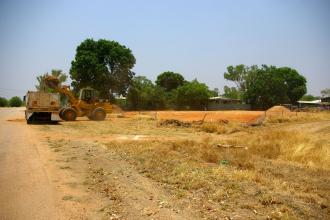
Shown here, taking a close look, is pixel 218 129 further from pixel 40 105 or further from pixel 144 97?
pixel 144 97

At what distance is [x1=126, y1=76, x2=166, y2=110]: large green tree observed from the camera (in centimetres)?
6688

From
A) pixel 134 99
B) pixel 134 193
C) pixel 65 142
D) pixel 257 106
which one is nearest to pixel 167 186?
pixel 134 193

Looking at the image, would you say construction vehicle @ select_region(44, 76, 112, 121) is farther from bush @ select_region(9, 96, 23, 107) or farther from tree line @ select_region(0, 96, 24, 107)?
bush @ select_region(9, 96, 23, 107)

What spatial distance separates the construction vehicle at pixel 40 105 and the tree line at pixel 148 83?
94.0 ft

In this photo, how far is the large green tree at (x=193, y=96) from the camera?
7200 centimetres

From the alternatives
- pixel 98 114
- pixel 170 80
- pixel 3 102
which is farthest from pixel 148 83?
pixel 3 102

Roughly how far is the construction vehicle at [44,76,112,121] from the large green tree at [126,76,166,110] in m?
29.2

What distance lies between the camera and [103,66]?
60812 mm

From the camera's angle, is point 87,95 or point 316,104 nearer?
point 87,95

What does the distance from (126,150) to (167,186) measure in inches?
228

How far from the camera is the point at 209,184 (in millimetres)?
9078

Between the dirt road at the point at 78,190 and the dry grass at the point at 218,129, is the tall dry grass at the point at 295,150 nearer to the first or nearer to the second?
the dirt road at the point at 78,190

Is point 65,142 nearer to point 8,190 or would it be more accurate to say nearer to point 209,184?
point 8,190

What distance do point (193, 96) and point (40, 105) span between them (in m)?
44.1
